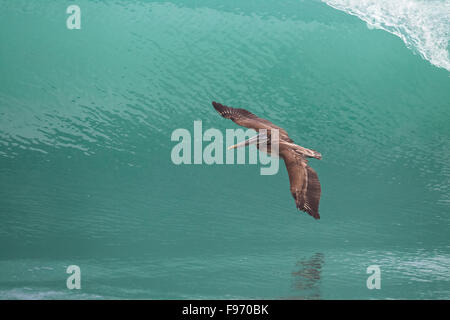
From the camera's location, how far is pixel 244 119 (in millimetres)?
8070

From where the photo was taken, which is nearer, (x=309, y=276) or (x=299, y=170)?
(x=299, y=170)

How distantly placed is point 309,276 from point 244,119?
13.8 feet

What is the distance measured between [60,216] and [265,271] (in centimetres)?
605

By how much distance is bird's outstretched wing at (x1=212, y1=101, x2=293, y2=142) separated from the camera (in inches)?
311

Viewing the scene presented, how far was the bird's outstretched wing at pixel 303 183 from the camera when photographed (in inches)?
274

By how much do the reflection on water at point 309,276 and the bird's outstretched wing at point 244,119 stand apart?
313 cm

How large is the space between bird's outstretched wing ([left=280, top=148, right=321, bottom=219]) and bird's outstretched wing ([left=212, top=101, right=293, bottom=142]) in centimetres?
62

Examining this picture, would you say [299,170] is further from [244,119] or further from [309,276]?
[309,276]

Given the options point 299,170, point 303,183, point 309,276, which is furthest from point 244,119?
point 309,276

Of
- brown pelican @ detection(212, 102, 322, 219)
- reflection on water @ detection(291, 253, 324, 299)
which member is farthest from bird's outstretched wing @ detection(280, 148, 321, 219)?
reflection on water @ detection(291, 253, 324, 299)

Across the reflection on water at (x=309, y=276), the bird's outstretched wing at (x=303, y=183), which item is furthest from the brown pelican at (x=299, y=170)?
the reflection on water at (x=309, y=276)

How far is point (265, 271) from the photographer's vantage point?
11617 millimetres

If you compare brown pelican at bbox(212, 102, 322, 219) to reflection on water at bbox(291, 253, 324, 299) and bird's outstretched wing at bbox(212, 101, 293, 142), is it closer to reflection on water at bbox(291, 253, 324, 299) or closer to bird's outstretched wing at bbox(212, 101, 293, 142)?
bird's outstretched wing at bbox(212, 101, 293, 142)

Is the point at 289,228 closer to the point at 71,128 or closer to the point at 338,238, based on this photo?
the point at 338,238
